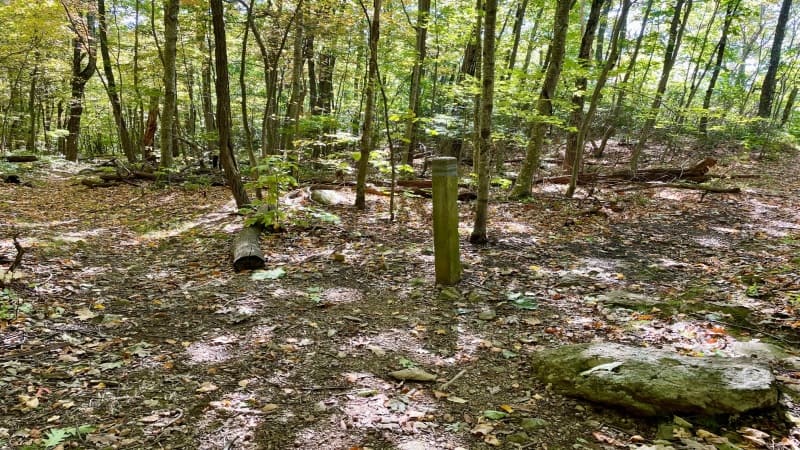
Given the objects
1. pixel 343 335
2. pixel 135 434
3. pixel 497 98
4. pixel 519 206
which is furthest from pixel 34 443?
pixel 497 98

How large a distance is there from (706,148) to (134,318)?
19502 mm

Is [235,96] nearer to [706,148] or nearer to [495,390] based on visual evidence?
[706,148]

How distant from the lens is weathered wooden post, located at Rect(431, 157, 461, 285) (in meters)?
4.91

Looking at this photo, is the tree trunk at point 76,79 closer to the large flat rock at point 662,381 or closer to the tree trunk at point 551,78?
the tree trunk at point 551,78

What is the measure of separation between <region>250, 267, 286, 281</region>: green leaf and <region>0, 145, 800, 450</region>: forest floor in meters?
0.03

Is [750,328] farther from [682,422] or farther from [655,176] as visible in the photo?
[655,176]

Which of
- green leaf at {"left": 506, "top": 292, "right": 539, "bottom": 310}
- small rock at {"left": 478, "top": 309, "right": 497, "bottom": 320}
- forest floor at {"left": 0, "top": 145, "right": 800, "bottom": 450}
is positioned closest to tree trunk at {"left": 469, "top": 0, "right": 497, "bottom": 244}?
forest floor at {"left": 0, "top": 145, "right": 800, "bottom": 450}

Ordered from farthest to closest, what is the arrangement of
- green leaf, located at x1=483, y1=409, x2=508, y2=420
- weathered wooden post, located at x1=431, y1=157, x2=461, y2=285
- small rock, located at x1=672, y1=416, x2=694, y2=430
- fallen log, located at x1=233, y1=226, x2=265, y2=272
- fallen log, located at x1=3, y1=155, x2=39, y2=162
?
fallen log, located at x1=3, y1=155, x2=39, y2=162
fallen log, located at x1=233, y1=226, x2=265, y2=272
weathered wooden post, located at x1=431, y1=157, x2=461, y2=285
green leaf, located at x1=483, y1=409, x2=508, y2=420
small rock, located at x1=672, y1=416, x2=694, y2=430

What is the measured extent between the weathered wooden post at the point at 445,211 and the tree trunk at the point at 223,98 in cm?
419

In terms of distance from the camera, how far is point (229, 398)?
3123 millimetres

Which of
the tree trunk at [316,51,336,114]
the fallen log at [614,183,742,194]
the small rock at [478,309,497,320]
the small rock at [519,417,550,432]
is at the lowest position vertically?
the small rock at [519,417,550,432]

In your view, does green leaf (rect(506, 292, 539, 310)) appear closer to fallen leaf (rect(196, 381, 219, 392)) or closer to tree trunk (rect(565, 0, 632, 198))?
fallen leaf (rect(196, 381, 219, 392))

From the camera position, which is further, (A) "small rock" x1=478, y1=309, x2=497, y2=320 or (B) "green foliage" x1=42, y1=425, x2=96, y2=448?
(A) "small rock" x1=478, y1=309, x2=497, y2=320

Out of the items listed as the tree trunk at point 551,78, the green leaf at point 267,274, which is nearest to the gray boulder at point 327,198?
the green leaf at point 267,274
